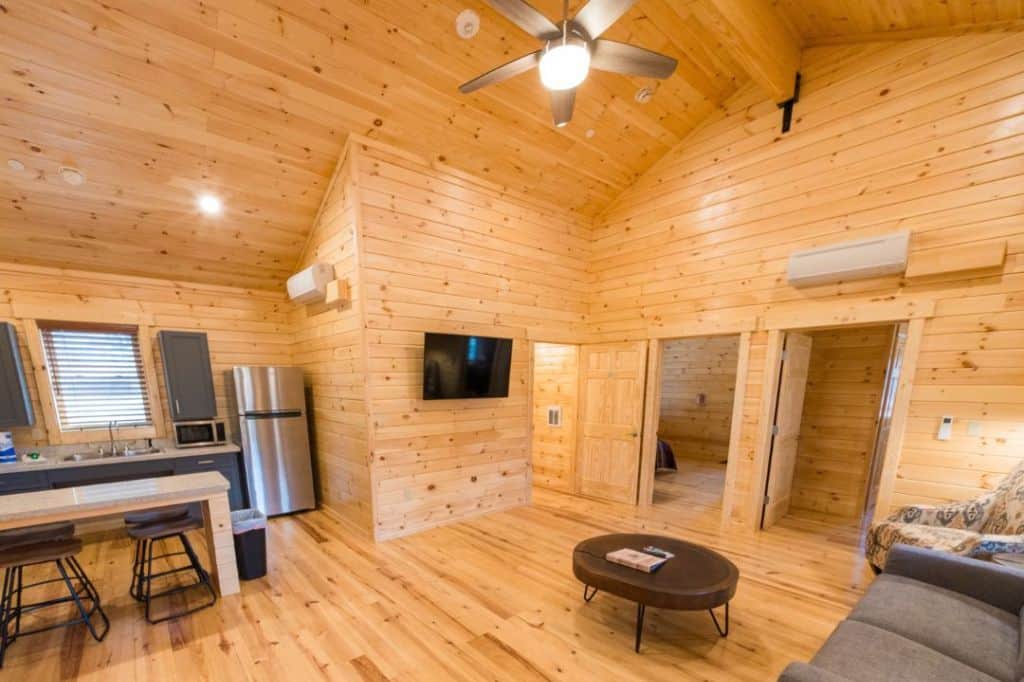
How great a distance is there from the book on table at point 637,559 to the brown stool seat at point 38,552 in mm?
2965

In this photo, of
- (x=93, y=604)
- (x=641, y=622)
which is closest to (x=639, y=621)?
(x=641, y=622)

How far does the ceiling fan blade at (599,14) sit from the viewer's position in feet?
5.65

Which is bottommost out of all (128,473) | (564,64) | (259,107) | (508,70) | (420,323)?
(128,473)

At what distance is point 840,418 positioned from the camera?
4488mm

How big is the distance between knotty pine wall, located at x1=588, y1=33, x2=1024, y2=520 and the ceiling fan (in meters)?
2.29

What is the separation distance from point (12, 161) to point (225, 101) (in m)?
1.58

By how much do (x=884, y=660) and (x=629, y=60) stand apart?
2.96 meters

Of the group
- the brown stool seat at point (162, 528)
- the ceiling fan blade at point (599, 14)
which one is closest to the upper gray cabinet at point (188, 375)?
the brown stool seat at point (162, 528)

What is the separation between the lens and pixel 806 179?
3.53 m

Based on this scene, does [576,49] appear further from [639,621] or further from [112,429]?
[112,429]

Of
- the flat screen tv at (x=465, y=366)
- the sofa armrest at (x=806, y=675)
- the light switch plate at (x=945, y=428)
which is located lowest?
the sofa armrest at (x=806, y=675)

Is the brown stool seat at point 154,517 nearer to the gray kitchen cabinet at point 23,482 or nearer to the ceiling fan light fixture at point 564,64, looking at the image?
the gray kitchen cabinet at point 23,482

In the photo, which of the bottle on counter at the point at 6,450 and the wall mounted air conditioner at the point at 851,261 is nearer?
the wall mounted air conditioner at the point at 851,261

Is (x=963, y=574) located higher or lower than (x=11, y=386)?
lower
